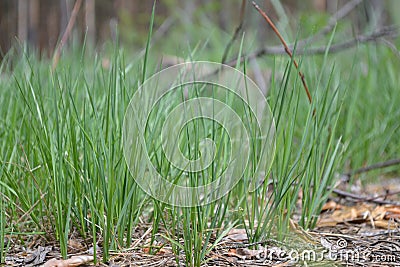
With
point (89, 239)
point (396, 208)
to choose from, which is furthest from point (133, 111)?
point (396, 208)

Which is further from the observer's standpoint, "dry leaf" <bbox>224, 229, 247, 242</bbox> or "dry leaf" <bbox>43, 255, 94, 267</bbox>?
"dry leaf" <bbox>224, 229, 247, 242</bbox>

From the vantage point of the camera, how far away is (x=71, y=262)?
3.12 feet

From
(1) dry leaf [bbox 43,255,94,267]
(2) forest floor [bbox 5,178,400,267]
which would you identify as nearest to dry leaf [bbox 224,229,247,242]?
(2) forest floor [bbox 5,178,400,267]

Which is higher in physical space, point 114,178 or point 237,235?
point 114,178

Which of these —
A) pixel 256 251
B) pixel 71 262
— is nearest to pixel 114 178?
pixel 71 262

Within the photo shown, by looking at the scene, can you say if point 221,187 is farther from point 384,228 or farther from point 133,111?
point 384,228

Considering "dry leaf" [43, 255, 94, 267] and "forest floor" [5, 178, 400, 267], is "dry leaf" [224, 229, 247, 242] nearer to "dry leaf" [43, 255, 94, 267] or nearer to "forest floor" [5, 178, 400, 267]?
"forest floor" [5, 178, 400, 267]

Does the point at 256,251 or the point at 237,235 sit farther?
the point at 237,235

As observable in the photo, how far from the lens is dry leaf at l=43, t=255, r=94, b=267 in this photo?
0.95 metres

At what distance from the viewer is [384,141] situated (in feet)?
6.40

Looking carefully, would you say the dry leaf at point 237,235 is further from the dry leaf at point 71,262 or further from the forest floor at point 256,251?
the dry leaf at point 71,262

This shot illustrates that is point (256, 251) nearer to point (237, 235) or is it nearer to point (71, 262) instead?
point (237, 235)

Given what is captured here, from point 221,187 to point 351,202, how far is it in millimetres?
686

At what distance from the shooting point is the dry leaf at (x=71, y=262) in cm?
95
